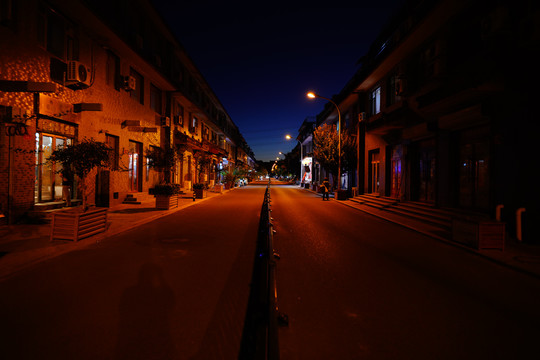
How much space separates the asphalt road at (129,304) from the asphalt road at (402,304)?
80 centimetres

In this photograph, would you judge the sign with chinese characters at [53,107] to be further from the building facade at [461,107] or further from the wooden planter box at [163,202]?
the building facade at [461,107]

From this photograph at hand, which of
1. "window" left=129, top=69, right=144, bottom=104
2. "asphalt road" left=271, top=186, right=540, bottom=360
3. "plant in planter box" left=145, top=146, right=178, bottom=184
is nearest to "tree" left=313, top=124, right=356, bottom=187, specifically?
"plant in planter box" left=145, top=146, right=178, bottom=184

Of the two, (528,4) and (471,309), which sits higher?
(528,4)

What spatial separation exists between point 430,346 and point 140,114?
17.2m

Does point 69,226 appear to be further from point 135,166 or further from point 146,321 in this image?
point 135,166

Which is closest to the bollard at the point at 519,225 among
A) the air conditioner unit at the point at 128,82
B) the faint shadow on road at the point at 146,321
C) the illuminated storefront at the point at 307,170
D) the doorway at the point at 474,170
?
the doorway at the point at 474,170

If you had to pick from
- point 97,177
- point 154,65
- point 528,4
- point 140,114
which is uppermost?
point 154,65

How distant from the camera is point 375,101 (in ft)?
62.2

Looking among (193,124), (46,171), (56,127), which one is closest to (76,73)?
(56,127)

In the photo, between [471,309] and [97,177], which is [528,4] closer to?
[471,309]

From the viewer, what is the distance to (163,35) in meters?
19.0

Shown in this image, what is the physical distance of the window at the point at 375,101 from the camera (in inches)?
719

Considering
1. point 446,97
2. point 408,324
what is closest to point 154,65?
point 446,97

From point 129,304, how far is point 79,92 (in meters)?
10.6
